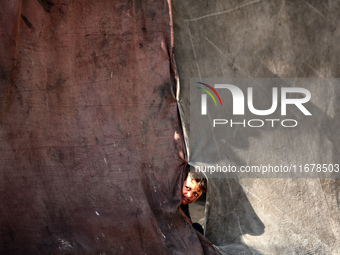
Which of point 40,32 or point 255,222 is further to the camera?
point 255,222

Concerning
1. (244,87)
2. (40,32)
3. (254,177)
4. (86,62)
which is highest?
(40,32)

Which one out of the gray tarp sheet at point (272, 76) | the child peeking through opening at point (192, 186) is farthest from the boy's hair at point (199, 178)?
the gray tarp sheet at point (272, 76)

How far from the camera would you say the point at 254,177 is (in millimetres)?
2514

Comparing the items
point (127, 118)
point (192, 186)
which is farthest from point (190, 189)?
point (127, 118)

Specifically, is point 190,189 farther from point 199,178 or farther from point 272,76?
point 272,76

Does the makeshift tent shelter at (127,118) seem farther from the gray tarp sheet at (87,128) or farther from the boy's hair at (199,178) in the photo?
the boy's hair at (199,178)

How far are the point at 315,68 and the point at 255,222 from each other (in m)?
0.93

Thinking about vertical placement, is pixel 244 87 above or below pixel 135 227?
above

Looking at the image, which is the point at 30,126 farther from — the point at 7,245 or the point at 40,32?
the point at 7,245

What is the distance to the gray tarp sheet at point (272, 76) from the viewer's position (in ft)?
7.94

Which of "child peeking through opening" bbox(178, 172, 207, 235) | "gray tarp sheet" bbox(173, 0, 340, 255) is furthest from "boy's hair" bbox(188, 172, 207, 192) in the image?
"gray tarp sheet" bbox(173, 0, 340, 255)

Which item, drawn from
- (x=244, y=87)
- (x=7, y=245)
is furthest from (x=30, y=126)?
(x=244, y=87)

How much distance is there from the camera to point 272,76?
246 centimetres

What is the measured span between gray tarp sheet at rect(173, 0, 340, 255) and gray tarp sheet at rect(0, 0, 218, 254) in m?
0.19
